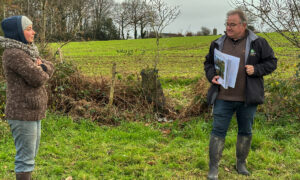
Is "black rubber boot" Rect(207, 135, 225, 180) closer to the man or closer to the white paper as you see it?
the man

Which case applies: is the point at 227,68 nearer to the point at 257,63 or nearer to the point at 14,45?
the point at 257,63

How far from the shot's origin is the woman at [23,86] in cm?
284

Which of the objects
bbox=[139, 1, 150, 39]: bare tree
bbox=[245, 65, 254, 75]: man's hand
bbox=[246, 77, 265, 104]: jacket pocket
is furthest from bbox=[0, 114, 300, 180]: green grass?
bbox=[139, 1, 150, 39]: bare tree

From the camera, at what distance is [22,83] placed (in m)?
2.92

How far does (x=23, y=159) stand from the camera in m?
3.04

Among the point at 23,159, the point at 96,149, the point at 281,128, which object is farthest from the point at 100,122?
the point at 281,128

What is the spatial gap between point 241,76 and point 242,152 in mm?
1148

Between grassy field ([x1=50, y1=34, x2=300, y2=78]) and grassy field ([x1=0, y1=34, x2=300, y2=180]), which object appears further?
grassy field ([x1=50, y1=34, x2=300, y2=78])

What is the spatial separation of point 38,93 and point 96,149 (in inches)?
81.0

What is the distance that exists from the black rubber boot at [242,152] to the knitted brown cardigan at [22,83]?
2710 millimetres

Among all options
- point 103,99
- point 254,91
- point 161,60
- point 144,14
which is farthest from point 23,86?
point 161,60

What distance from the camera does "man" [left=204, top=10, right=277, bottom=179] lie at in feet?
11.5

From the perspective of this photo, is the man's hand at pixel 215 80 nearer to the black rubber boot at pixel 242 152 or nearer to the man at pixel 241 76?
the man at pixel 241 76

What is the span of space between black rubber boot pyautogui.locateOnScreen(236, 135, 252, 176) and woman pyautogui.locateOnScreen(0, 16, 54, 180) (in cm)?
267
